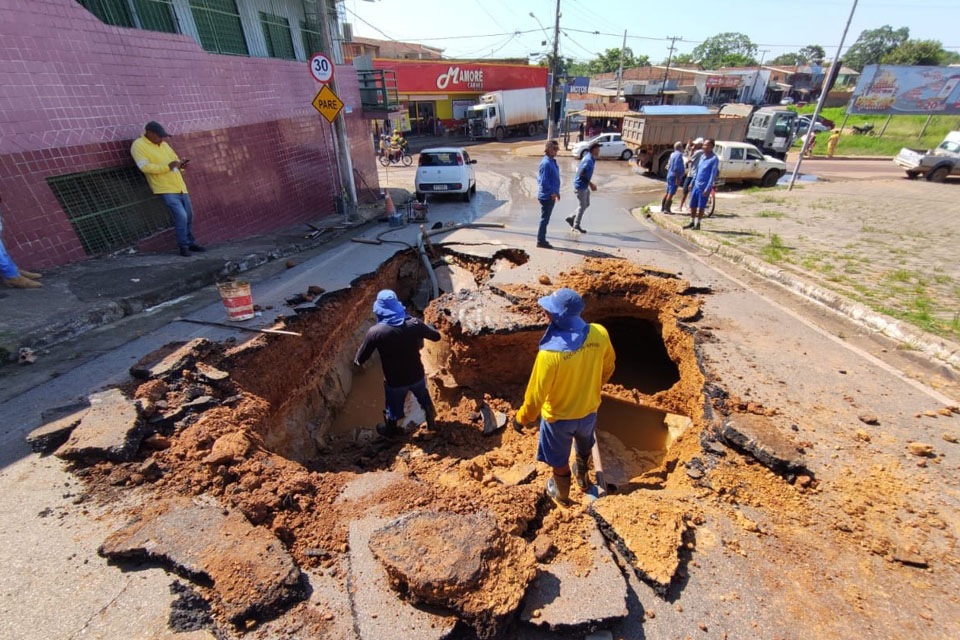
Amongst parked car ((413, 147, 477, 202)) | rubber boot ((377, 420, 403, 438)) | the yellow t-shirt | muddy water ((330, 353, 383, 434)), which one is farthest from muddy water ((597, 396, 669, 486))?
parked car ((413, 147, 477, 202))

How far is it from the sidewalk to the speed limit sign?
13.0 feet

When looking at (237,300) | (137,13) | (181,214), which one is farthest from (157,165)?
(237,300)

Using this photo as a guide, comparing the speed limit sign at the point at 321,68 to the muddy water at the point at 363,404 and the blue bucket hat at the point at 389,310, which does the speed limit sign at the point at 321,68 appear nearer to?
the muddy water at the point at 363,404

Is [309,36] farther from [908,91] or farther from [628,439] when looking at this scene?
[908,91]

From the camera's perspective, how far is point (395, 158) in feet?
77.6

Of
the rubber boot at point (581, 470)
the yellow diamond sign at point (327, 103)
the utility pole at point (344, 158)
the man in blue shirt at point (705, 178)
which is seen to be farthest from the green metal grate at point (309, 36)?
the rubber boot at point (581, 470)

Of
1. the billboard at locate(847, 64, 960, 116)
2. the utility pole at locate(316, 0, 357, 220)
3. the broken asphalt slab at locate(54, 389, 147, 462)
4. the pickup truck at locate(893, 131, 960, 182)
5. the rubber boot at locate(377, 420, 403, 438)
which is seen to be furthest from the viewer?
the billboard at locate(847, 64, 960, 116)

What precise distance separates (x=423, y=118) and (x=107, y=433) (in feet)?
120

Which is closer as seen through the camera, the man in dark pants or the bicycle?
the man in dark pants

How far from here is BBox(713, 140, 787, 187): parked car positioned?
1617cm

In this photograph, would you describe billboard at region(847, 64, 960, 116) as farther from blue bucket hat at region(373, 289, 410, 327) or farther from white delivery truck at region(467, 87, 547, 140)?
blue bucket hat at region(373, 289, 410, 327)

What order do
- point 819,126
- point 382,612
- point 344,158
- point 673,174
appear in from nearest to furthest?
point 382,612 < point 344,158 < point 673,174 < point 819,126

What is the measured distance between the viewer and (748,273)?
7336 mm

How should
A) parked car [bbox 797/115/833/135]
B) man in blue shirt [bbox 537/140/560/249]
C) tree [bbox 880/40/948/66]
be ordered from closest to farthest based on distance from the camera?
man in blue shirt [bbox 537/140/560/249], parked car [bbox 797/115/833/135], tree [bbox 880/40/948/66]
